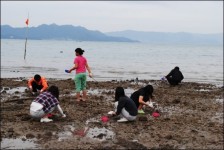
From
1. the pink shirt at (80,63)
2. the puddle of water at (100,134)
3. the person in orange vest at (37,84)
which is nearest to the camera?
the puddle of water at (100,134)

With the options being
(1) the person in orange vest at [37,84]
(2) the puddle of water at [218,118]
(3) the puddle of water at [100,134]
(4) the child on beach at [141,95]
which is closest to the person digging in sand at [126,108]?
(3) the puddle of water at [100,134]

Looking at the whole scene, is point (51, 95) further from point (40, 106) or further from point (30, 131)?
point (30, 131)

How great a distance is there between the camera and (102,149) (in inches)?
360

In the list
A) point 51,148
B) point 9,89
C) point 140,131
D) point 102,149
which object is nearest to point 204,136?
point 140,131

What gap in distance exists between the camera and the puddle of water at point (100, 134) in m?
10.2

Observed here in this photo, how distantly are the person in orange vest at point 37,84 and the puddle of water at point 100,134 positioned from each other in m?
4.92

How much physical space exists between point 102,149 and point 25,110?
16.6 ft

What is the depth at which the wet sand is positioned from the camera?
9.80 m

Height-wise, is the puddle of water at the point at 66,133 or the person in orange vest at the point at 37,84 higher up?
the person in orange vest at the point at 37,84

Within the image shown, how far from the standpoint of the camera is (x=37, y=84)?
16.0 m

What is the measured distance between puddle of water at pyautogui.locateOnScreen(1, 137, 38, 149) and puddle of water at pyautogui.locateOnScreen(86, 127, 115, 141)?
1624 mm

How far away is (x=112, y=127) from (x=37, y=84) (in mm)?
5696

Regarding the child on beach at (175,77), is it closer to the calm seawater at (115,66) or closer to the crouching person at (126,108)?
the calm seawater at (115,66)

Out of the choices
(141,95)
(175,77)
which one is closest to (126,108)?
(141,95)
